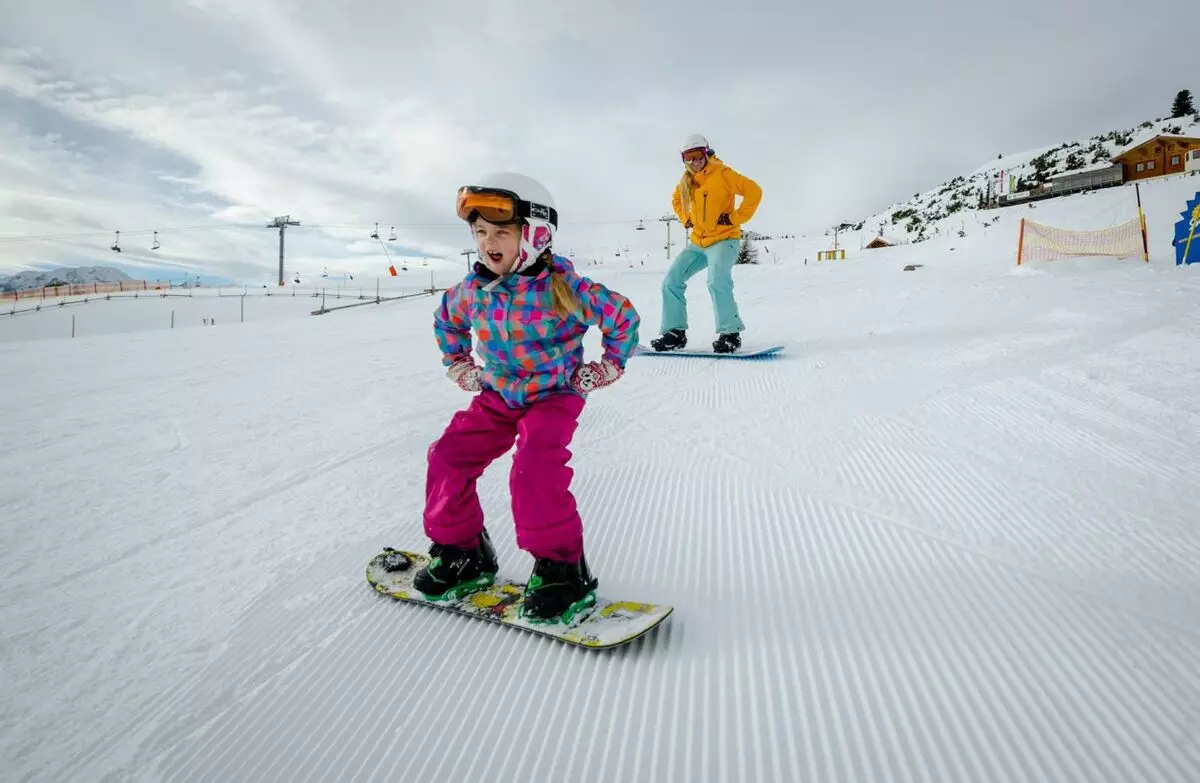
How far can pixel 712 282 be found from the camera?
565 centimetres

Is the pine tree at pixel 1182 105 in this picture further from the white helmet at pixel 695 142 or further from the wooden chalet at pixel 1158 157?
the white helmet at pixel 695 142

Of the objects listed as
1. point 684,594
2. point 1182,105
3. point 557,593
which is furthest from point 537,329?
point 1182,105

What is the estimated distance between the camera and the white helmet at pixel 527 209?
185cm

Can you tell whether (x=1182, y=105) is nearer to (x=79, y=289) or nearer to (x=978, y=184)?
(x=978, y=184)

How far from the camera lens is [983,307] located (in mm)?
6734

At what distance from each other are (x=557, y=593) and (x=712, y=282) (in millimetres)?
4660

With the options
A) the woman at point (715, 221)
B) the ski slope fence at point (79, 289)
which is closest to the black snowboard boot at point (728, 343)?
the woman at point (715, 221)

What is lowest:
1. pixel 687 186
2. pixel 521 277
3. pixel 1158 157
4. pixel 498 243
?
pixel 521 277

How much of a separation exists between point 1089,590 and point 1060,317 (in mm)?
5453

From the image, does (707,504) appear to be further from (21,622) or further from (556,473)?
(21,622)

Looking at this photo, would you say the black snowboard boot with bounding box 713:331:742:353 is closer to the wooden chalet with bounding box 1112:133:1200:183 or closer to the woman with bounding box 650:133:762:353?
the woman with bounding box 650:133:762:353

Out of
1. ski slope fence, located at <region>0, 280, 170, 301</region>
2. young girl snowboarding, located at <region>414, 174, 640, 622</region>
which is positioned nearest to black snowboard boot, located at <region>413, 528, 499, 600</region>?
young girl snowboarding, located at <region>414, 174, 640, 622</region>

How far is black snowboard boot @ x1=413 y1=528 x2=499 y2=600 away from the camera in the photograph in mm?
1762

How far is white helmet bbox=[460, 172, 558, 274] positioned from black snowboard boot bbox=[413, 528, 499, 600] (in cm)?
105
